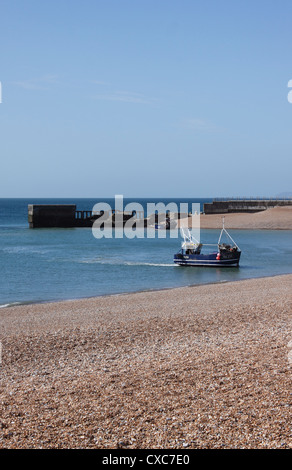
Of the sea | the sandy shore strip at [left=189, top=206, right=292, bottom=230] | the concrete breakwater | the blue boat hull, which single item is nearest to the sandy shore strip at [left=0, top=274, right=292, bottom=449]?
the sea

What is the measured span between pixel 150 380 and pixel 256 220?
207 ft

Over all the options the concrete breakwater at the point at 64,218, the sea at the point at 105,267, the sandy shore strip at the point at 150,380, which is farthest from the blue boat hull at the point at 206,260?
the concrete breakwater at the point at 64,218

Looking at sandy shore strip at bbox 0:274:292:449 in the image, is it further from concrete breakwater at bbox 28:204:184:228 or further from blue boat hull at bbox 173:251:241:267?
concrete breakwater at bbox 28:204:184:228

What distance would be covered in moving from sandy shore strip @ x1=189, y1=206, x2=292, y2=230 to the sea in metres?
13.7

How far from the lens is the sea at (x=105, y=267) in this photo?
76.9ft

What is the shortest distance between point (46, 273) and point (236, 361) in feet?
69.2

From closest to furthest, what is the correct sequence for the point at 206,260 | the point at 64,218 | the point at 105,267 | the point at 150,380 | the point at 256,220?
the point at 150,380 → the point at 105,267 → the point at 206,260 → the point at 256,220 → the point at 64,218

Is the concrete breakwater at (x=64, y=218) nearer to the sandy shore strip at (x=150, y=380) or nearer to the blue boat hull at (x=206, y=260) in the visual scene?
the blue boat hull at (x=206, y=260)

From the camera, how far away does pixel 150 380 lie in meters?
8.01

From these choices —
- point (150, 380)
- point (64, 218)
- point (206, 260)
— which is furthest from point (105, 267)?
point (64, 218)

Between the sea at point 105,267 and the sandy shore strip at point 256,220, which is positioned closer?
the sea at point 105,267

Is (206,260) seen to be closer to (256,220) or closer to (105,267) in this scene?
(105,267)

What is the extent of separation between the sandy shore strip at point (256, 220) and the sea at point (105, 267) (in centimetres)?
1372
